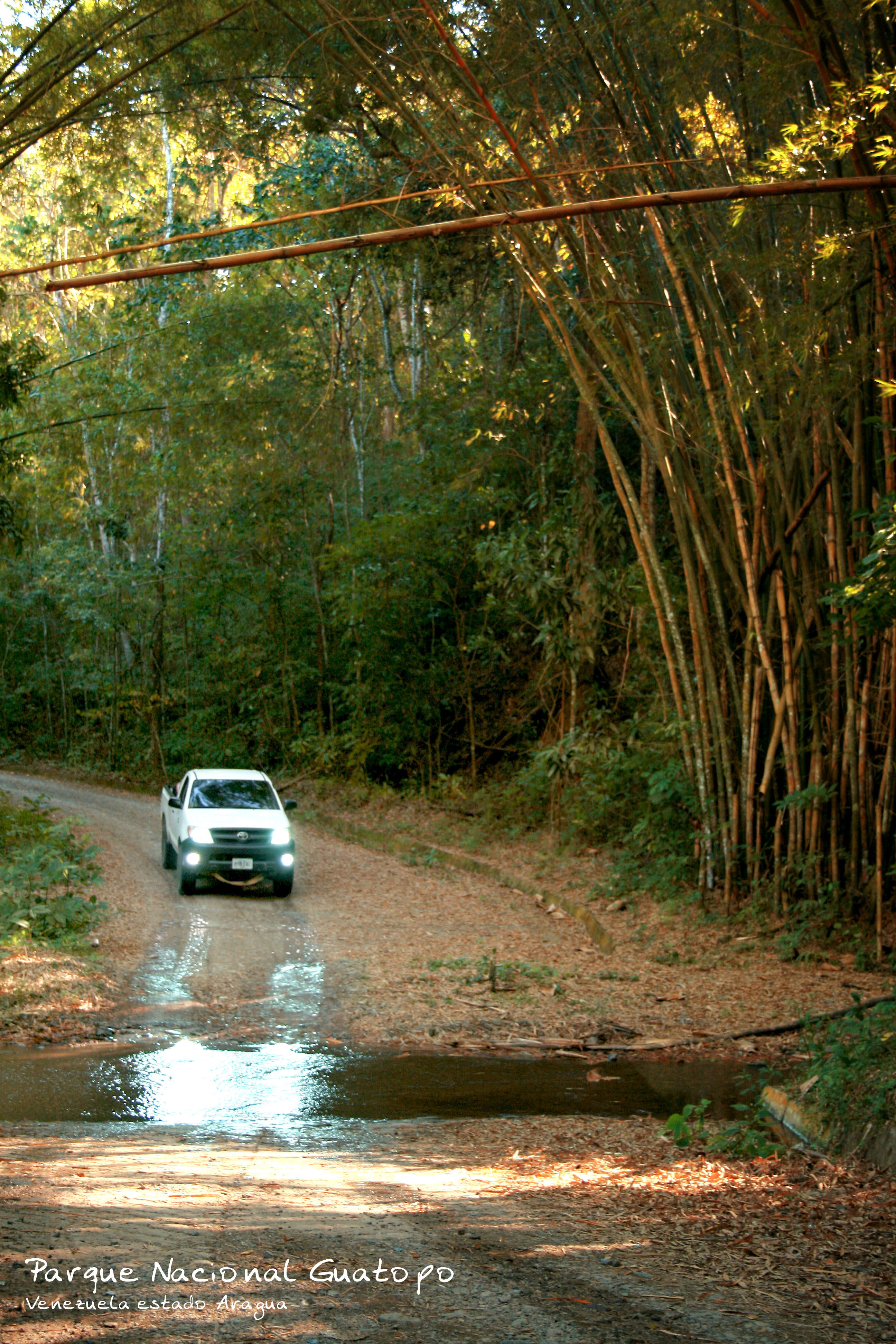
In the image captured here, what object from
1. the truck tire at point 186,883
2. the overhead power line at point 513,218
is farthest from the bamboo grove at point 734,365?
the truck tire at point 186,883

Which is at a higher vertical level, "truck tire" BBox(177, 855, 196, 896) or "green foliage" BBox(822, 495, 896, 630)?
"green foliage" BBox(822, 495, 896, 630)

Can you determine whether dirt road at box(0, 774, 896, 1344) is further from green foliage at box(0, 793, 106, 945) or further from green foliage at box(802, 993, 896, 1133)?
green foliage at box(0, 793, 106, 945)

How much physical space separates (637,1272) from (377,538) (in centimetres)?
1735

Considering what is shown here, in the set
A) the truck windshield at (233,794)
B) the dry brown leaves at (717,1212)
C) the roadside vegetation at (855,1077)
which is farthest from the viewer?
the truck windshield at (233,794)

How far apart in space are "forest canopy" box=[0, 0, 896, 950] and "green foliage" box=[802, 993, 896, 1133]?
269cm

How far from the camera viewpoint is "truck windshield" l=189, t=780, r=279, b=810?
13.7m

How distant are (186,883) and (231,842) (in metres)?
0.70

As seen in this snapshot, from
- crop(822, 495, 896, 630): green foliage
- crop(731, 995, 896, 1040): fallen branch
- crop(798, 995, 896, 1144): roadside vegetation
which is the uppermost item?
crop(822, 495, 896, 630): green foliage

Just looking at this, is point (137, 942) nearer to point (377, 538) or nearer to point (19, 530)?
point (19, 530)

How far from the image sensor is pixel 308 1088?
646cm

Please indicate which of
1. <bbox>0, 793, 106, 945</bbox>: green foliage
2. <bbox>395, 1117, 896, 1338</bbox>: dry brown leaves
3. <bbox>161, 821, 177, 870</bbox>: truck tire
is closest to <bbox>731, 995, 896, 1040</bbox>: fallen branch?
<bbox>395, 1117, 896, 1338</bbox>: dry brown leaves

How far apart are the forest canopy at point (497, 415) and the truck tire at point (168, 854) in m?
4.68

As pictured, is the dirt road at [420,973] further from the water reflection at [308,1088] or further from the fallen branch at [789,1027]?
the water reflection at [308,1088]

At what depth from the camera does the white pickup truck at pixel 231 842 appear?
1287cm
